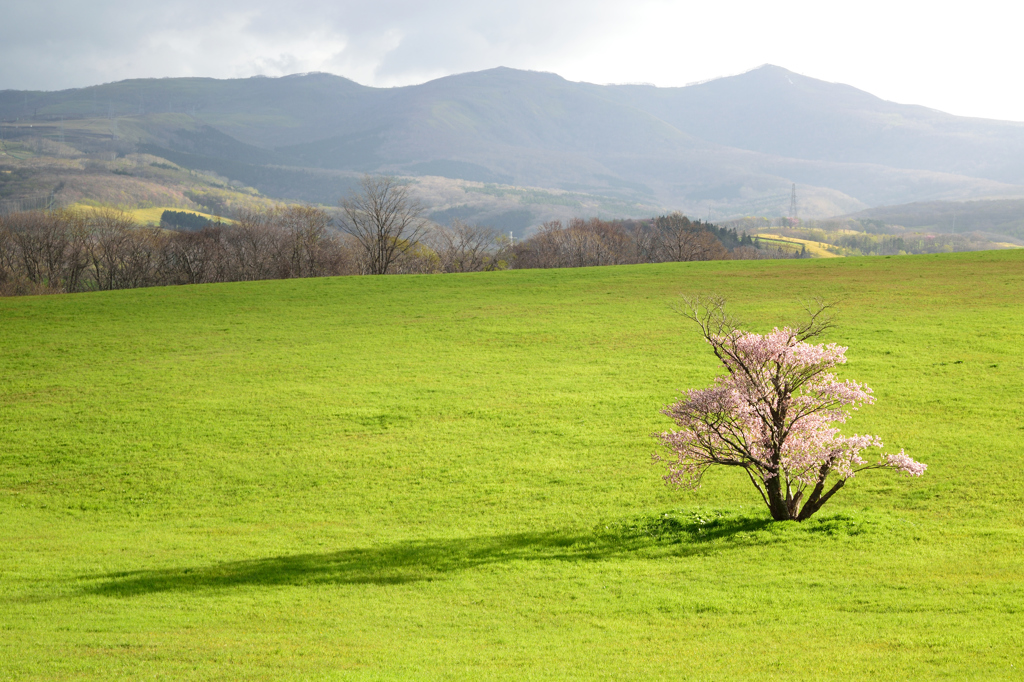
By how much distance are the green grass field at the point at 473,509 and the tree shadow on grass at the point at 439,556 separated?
0.30ft

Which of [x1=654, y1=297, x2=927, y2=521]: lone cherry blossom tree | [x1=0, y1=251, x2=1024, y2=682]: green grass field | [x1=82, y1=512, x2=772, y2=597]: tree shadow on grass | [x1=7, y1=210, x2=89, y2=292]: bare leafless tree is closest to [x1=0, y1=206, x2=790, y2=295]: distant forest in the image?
[x1=7, y1=210, x2=89, y2=292]: bare leafless tree

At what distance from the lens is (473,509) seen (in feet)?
64.3

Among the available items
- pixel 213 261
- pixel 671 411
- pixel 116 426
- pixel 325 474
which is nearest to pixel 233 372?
pixel 116 426

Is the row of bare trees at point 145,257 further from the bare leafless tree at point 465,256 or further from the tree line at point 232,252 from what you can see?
the bare leafless tree at point 465,256

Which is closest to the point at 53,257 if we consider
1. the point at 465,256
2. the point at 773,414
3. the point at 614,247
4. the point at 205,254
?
the point at 205,254

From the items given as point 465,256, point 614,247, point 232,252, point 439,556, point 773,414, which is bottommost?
point 439,556

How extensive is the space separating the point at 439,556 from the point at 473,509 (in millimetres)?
3564

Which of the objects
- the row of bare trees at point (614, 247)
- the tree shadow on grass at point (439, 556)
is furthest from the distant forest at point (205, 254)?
the tree shadow on grass at point (439, 556)

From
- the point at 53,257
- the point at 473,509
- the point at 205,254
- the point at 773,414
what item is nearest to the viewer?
the point at 773,414

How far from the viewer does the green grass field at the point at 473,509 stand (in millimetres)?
11078

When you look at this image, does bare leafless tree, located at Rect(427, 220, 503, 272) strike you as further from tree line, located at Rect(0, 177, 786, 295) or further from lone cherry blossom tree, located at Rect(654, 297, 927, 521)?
lone cherry blossom tree, located at Rect(654, 297, 927, 521)

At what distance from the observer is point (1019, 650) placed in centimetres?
978

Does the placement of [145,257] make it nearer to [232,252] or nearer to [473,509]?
[232,252]

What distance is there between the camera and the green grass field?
11.1m
